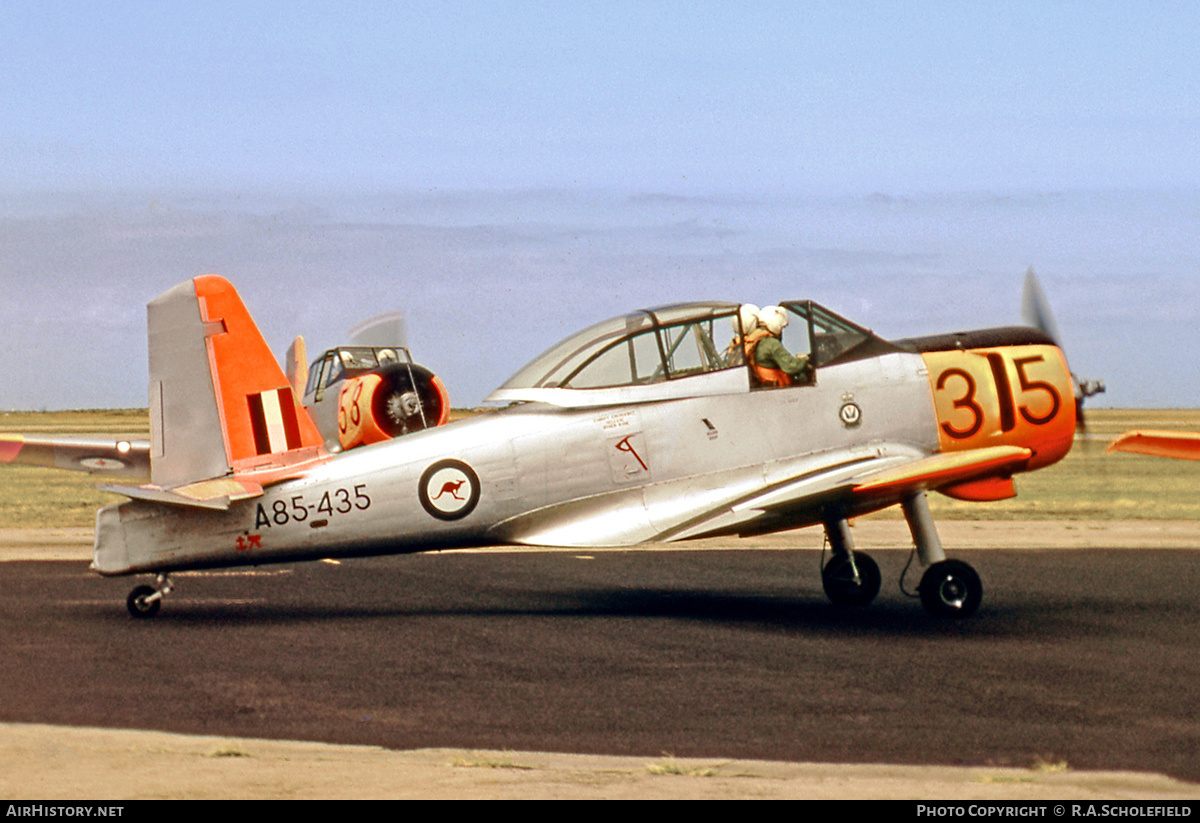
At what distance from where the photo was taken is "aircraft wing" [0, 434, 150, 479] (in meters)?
18.6

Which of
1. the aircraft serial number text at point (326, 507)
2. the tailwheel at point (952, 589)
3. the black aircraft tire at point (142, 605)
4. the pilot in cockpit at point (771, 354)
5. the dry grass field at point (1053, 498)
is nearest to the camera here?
the aircraft serial number text at point (326, 507)

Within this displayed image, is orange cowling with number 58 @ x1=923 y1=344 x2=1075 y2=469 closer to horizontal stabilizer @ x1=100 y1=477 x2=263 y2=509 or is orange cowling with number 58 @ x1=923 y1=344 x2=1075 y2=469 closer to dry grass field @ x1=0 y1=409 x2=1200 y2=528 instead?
dry grass field @ x1=0 y1=409 x2=1200 y2=528

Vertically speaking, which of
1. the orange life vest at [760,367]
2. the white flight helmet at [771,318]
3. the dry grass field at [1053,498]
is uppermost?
the white flight helmet at [771,318]

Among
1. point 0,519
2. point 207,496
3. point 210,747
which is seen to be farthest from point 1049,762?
point 0,519

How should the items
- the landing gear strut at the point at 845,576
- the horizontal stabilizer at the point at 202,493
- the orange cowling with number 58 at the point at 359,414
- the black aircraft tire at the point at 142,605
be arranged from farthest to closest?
the orange cowling with number 58 at the point at 359,414
the landing gear strut at the point at 845,576
the black aircraft tire at the point at 142,605
the horizontal stabilizer at the point at 202,493

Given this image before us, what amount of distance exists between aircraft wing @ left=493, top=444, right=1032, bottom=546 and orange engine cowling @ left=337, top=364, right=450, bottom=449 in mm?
7293

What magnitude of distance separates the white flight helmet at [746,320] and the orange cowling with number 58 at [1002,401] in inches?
67.1

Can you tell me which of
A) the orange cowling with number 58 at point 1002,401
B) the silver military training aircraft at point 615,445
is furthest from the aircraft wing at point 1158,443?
the orange cowling with number 58 at point 1002,401

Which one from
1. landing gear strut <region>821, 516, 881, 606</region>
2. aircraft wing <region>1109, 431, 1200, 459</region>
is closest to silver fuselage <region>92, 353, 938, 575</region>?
landing gear strut <region>821, 516, 881, 606</region>

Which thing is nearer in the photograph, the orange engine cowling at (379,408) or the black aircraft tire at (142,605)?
the black aircraft tire at (142,605)

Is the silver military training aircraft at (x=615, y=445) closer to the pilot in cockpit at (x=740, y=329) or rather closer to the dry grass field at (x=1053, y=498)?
the pilot in cockpit at (x=740, y=329)

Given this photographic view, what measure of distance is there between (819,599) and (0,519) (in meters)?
18.7

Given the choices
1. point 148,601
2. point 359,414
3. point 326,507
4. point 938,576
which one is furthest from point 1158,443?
point 359,414

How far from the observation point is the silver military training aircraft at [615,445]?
38.1 ft
